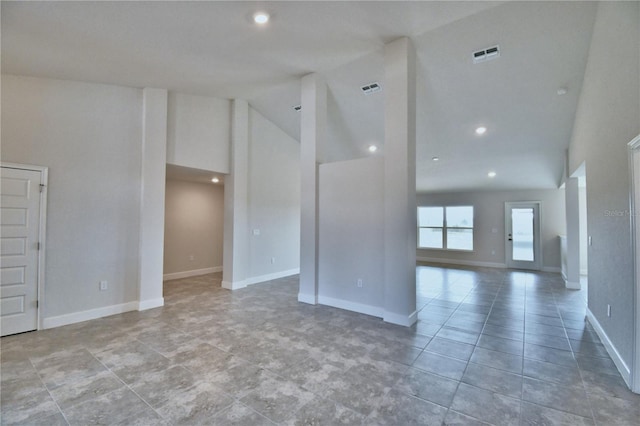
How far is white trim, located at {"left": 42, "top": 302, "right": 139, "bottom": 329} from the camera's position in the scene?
3652 mm

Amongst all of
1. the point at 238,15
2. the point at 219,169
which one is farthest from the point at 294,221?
the point at 238,15

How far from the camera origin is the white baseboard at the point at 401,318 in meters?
3.69

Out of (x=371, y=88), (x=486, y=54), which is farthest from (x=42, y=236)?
(x=486, y=54)

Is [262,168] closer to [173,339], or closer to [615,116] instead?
[173,339]

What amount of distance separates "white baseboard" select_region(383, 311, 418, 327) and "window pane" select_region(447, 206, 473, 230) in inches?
256

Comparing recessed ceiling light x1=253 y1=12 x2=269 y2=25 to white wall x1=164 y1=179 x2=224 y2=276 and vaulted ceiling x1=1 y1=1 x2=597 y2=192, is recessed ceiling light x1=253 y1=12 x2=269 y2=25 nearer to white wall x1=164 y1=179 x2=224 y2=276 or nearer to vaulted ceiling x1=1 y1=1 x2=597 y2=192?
vaulted ceiling x1=1 y1=1 x2=597 y2=192

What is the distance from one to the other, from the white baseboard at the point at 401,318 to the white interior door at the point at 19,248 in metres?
4.46

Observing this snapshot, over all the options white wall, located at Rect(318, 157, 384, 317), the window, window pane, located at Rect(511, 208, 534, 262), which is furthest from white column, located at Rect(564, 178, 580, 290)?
white wall, located at Rect(318, 157, 384, 317)

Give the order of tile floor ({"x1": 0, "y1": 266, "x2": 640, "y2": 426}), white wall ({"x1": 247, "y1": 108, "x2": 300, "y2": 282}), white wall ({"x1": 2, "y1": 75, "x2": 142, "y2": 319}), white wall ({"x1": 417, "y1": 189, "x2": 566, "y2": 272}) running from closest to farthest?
tile floor ({"x1": 0, "y1": 266, "x2": 640, "y2": 426}) → white wall ({"x1": 2, "y1": 75, "x2": 142, "y2": 319}) → white wall ({"x1": 247, "y1": 108, "x2": 300, "y2": 282}) → white wall ({"x1": 417, "y1": 189, "x2": 566, "y2": 272})

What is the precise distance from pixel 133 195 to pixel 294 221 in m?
3.63

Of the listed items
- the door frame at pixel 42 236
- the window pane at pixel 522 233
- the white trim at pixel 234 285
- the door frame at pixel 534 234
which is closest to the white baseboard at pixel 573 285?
the door frame at pixel 534 234

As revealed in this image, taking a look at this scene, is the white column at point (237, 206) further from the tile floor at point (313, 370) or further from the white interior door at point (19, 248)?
the white interior door at point (19, 248)

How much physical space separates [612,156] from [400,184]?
2.08m

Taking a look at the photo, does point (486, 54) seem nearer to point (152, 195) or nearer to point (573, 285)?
point (573, 285)
